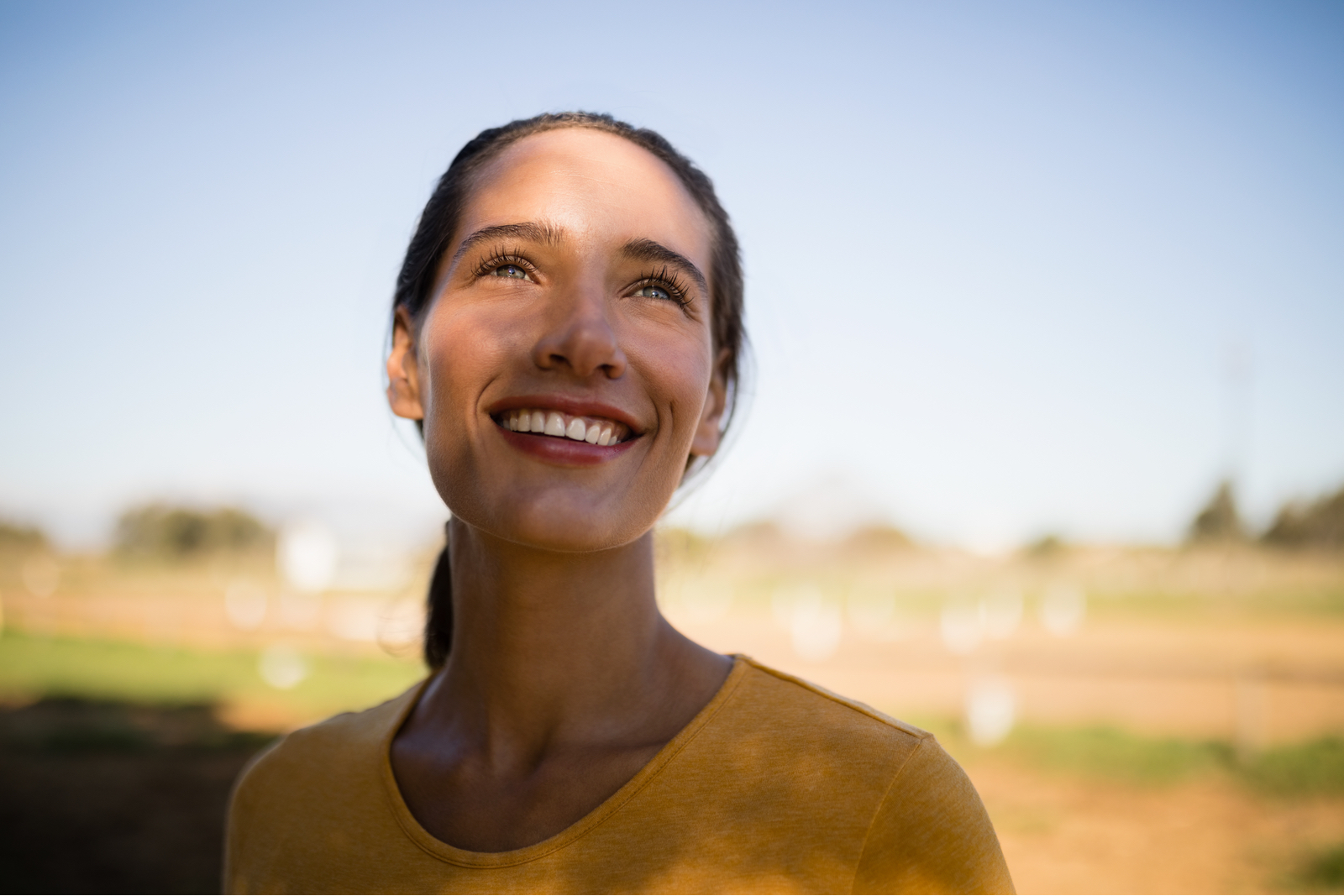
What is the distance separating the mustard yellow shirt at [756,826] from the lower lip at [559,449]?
0.48 meters

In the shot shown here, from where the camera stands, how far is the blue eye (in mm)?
1669

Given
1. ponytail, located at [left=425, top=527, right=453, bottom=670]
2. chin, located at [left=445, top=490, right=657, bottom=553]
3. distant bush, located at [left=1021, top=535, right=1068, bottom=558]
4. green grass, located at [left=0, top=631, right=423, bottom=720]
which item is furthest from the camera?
distant bush, located at [left=1021, top=535, right=1068, bottom=558]

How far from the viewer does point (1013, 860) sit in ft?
24.7

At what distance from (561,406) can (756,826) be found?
752mm

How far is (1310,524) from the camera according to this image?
53344mm

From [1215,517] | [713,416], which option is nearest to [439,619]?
[713,416]

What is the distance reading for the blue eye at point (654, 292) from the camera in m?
1.67

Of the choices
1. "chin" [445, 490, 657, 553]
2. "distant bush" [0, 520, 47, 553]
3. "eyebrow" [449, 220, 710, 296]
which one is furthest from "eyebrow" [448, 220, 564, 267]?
"distant bush" [0, 520, 47, 553]

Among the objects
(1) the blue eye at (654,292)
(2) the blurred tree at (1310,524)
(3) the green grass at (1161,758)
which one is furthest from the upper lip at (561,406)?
(2) the blurred tree at (1310,524)

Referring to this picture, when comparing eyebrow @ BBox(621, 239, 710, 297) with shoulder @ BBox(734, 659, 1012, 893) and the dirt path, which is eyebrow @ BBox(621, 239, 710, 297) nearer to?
shoulder @ BBox(734, 659, 1012, 893)

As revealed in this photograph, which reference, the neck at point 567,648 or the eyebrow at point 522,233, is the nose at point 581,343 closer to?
the eyebrow at point 522,233

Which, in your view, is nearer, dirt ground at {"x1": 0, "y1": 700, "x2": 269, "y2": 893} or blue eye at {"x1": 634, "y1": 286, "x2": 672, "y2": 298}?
blue eye at {"x1": 634, "y1": 286, "x2": 672, "y2": 298}

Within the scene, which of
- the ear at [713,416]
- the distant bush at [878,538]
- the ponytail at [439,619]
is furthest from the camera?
the distant bush at [878,538]

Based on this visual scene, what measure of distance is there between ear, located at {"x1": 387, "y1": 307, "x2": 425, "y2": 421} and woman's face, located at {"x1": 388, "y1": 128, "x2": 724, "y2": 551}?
0.16 m
